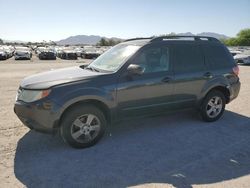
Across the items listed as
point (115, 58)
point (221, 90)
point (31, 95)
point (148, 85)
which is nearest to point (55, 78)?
point (31, 95)

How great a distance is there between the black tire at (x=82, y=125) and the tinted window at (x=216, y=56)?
9.23ft

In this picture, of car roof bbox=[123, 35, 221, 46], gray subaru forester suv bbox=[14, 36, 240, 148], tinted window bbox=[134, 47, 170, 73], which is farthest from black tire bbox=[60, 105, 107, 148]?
car roof bbox=[123, 35, 221, 46]

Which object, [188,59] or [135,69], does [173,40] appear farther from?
[135,69]

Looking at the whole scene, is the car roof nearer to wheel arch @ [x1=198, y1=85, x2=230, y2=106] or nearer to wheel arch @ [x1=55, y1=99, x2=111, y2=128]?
wheel arch @ [x1=198, y1=85, x2=230, y2=106]

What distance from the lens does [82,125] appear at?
4645mm

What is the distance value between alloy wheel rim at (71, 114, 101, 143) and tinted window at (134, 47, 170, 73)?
130 centimetres

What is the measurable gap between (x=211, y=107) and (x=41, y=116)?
3.73 m

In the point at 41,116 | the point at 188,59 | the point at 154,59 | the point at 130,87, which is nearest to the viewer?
the point at 41,116

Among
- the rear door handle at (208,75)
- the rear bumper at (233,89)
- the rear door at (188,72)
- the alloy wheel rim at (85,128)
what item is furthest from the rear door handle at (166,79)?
the rear bumper at (233,89)

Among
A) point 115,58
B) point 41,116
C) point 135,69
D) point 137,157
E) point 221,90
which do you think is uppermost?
point 115,58

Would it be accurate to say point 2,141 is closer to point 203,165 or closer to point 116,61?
point 116,61

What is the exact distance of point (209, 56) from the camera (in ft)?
20.1

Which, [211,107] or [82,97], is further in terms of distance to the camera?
[211,107]

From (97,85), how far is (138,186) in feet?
5.88
